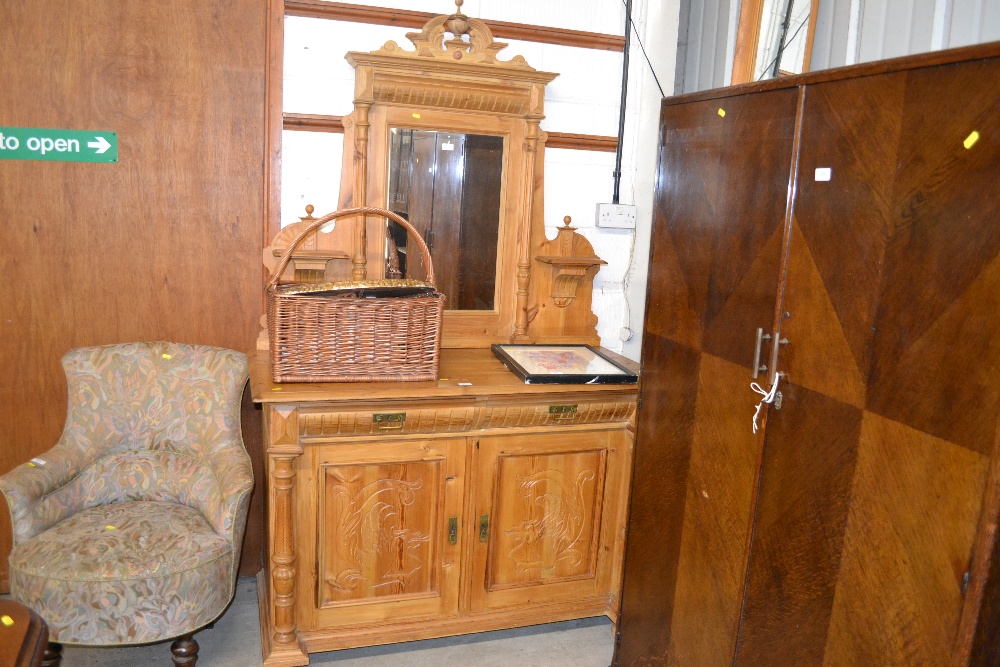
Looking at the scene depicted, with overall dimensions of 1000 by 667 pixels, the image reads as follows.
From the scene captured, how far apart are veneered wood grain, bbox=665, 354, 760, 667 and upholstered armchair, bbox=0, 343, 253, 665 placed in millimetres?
1251

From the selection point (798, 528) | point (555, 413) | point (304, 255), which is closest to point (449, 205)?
point (304, 255)

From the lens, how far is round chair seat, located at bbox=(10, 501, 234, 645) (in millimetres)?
1993

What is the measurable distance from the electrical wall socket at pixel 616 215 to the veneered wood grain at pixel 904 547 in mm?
1549

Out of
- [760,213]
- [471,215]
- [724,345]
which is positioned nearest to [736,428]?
[724,345]

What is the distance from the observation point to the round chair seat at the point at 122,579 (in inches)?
78.5

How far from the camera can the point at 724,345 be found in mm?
1875

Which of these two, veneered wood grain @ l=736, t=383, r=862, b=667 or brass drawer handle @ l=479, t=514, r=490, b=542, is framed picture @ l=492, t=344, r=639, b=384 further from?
veneered wood grain @ l=736, t=383, r=862, b=667

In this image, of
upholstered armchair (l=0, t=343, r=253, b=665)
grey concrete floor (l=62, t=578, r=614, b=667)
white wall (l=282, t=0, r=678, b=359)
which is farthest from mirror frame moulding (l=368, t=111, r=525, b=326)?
grey concrete floor (l=62, t=578, r=614, b=667)

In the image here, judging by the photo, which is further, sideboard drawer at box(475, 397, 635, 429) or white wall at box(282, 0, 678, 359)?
white wall at box(282, 0, 678, 359)

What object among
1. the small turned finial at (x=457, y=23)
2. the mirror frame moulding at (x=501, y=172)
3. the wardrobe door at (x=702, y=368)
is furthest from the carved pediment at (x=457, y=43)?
the wardrobe door at (x=702, y=368)

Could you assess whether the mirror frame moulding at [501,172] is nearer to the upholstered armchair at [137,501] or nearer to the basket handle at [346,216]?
the basket handle at [346,216]

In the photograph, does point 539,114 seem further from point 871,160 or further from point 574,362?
point 871,160

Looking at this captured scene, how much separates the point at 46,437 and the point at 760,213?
7.78ft

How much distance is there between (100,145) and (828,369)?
225cm
